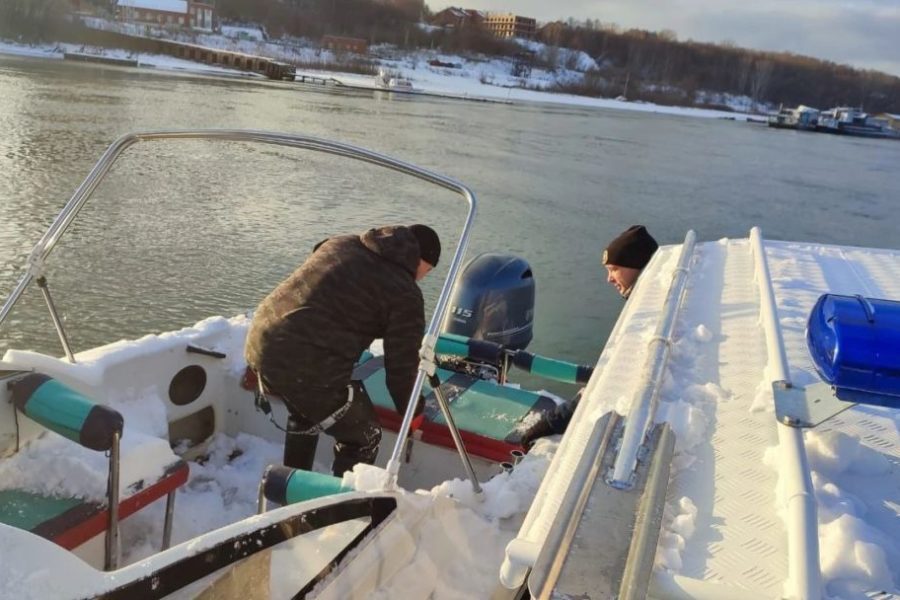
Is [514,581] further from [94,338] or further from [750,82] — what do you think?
[750,82]

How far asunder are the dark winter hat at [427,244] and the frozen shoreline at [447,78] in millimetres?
47688

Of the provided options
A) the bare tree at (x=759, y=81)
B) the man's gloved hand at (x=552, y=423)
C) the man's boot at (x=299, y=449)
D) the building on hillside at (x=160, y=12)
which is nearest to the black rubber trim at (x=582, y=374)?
the man's gloved hand at (x=552, y=423)

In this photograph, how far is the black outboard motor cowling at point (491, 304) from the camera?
489 cm

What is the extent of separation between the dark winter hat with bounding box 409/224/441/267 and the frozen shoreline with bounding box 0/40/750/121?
4769cm

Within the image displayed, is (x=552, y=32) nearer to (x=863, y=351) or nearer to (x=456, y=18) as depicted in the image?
(x=456, y=18)

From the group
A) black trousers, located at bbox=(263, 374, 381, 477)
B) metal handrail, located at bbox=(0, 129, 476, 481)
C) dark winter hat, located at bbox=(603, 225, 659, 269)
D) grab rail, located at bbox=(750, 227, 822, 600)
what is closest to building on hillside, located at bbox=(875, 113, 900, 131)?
dark winter hat, located at bbox=(603, 225, 659, 269)

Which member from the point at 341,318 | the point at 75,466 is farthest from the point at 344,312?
the point at 75,466

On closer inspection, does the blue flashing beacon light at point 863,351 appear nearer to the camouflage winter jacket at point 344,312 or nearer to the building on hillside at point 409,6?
the camouflage winter jacket at point 344,312

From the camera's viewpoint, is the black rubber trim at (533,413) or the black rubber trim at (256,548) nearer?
the black rubber trim at (256,548)

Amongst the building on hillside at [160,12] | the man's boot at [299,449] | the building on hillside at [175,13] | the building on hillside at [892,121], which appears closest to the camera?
the man's boot at [299,449]

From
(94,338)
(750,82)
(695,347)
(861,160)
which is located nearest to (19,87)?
(94,338)

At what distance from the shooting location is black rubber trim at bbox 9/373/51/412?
2375 millimetres

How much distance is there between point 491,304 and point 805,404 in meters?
3.25

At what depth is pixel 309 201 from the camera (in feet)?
39.1
